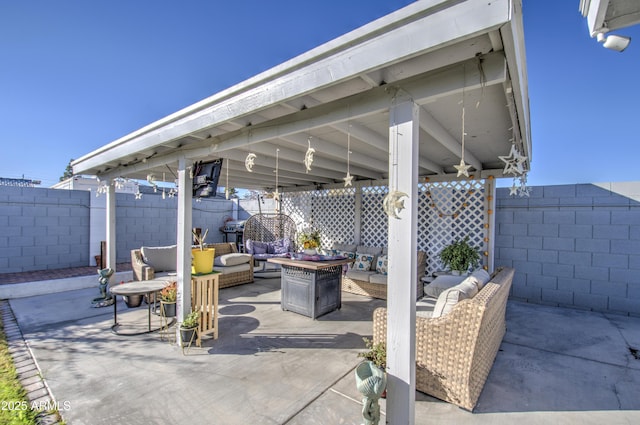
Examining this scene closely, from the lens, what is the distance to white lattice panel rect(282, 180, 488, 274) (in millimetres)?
5070

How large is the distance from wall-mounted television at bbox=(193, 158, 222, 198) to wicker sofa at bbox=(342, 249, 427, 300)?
3169 mm

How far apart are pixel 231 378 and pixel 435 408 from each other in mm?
1743

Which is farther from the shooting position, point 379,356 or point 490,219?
point 490,219

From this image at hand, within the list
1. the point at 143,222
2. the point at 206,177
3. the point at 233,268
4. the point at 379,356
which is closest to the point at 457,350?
the point at 379,356

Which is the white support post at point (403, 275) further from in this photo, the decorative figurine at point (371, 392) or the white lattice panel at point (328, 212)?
the white lattice panel at point (328, 212)

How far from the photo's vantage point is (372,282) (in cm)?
508

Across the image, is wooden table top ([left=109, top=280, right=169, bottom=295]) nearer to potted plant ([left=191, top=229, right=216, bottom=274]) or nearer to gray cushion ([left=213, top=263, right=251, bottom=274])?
potted plant ([left=191, top=229, right=216, bottom=274])

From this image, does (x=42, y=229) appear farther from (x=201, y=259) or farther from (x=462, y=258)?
(x=462, y=258)

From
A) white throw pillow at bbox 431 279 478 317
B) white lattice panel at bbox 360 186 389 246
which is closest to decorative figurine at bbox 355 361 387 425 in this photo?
white throw pillow at bbox 431 279 478 317

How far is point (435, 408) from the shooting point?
2139 mm

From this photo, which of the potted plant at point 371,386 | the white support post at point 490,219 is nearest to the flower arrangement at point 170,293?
the potted plant at point 371,386

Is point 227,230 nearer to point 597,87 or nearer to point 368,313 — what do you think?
point 368,313

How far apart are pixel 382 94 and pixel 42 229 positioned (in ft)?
25.7

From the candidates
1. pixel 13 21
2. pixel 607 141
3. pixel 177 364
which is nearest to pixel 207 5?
pixel 13 21
